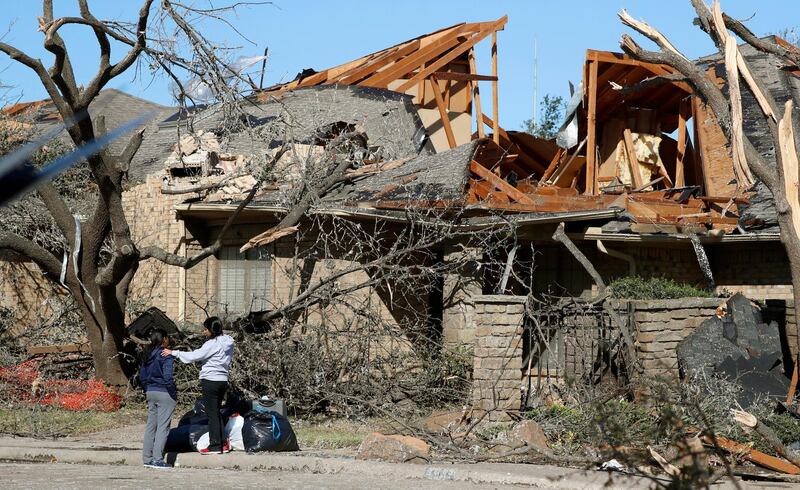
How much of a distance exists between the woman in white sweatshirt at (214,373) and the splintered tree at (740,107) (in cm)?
616

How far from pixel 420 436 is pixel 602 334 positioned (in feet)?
10.1

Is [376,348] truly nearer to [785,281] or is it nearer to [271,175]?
[271,175]

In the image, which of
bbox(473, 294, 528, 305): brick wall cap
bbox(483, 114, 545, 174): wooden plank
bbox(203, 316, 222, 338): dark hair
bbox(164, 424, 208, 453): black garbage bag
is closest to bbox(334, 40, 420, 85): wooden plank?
bbox(483, 114, 545, 174): wooden plank

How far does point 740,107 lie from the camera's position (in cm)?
1198

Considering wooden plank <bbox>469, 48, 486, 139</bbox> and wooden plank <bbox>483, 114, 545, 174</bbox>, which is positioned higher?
wooden plank <bbox>469, 48, 486, 139</bbox>

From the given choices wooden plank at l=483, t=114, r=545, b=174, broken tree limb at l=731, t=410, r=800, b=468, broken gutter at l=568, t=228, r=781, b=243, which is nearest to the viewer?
broken tree limb at l=731, t=410, r=800, b=468

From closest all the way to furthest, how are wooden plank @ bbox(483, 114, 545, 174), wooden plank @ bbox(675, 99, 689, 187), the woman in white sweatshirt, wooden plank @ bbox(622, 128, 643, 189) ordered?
the woman in white sweatshirt < wooden plank @ bbox(675, 99, 689, 187) < wooden plank @ bbox(622, 128, 643, 189) < wooden plank @ bbox(483, 114, 545, 174)

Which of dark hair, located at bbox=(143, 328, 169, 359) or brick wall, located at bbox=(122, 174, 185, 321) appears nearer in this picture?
dark hair, located at bbox=(143, 328, 169, 359)

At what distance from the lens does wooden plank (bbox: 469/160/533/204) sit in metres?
14.6

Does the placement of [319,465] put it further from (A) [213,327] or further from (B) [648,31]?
(B) [648,31]

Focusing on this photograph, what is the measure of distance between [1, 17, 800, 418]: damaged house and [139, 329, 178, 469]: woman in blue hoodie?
11.6 ft

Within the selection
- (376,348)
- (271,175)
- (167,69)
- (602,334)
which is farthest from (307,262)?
(602,334)

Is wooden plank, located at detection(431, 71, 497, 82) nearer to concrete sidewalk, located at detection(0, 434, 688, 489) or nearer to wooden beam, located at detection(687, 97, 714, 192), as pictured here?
wooden beam, located at detection(687, 97, 714, 192)

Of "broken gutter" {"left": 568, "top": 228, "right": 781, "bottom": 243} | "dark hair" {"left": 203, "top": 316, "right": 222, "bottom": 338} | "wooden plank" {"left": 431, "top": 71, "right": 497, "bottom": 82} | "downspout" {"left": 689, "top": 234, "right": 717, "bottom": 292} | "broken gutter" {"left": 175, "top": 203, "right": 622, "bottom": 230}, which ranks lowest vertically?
"dark hair" {"left": 203, "top": 316, "right": 222, "bottom": 338}
